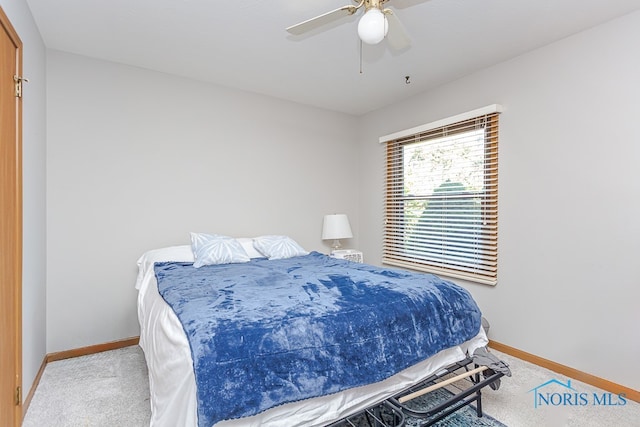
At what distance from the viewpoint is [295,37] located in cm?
248

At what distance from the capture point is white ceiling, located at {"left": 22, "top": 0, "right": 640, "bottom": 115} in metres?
2.12

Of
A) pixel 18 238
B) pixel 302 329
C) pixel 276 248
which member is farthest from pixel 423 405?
pixel 18 238

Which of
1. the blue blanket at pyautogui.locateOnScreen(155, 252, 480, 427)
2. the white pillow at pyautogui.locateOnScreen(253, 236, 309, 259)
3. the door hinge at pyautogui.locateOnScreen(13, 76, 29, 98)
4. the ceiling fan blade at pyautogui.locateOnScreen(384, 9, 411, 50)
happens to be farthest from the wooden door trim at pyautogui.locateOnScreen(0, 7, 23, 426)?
the ceiling fan blade at pyautogui.locateOnScreen(384, 9, 411, 50)

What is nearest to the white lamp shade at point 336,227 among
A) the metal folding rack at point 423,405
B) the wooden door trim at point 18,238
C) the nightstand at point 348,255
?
the nightstand at point 348,255

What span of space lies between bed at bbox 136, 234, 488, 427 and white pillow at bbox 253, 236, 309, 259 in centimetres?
80

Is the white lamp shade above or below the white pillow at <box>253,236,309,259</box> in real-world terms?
above

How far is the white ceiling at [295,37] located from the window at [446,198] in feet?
1.89

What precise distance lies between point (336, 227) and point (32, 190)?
2.77 metres

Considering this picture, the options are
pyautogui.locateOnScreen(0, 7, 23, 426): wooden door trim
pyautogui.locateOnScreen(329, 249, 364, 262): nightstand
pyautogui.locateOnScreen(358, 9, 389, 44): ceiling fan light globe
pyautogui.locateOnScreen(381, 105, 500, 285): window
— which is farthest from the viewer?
pyautogui.locateOnScreen(329, 249, 364, 262): nightstand

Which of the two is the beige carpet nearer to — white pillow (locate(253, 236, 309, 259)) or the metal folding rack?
the metal folding rack

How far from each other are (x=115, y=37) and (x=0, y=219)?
1667 millimetres

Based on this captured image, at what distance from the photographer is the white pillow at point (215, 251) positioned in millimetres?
2785

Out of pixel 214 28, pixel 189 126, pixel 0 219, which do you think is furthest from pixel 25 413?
pixel 214 28

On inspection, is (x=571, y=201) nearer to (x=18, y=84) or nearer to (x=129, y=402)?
(x=129, y=402)
